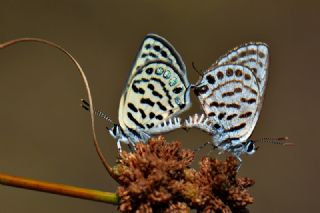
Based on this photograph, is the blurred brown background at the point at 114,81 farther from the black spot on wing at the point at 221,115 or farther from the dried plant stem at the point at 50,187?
the dried plant stem at the point at 50,187

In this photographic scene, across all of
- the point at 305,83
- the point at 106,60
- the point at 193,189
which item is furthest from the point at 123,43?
the point at 193,189

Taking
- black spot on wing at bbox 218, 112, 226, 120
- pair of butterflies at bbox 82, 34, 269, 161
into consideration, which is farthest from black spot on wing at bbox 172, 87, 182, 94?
black spot on wing at bbox 218, 112, 226, 120

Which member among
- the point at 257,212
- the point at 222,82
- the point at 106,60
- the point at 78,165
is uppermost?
the point at 106,60

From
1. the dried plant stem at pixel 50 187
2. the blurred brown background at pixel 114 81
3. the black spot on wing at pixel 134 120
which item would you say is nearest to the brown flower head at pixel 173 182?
the dried plant stem at pixel 50 187

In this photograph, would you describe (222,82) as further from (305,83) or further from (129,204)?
(305,83)

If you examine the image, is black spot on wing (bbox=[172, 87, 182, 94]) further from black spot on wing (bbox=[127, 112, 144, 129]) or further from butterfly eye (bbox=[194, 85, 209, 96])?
black spot on wing (bbox=[127, 112, 144, 129])

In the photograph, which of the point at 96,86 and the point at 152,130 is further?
the point at 96,86
